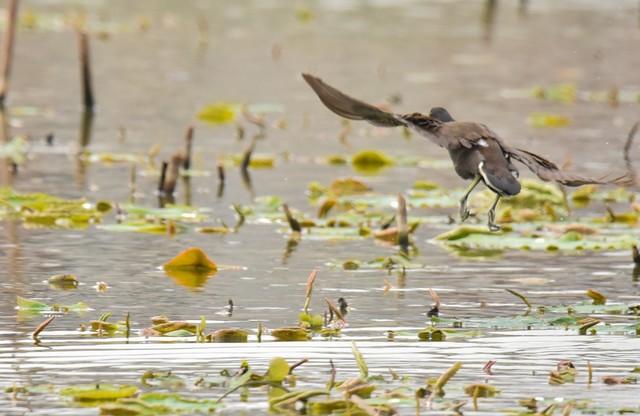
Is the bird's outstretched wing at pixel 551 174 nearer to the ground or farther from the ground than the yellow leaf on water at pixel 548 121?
nearer to the ground

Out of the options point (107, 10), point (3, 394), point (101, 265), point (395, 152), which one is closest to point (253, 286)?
point (101, 265)

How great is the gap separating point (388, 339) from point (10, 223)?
3.86 meters

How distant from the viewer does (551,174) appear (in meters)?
6.56

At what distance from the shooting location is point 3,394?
5738 millimetres

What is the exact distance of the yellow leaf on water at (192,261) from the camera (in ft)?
28.1

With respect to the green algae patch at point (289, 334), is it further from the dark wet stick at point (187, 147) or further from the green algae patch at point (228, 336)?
the dark wet stick at point (187, 147)

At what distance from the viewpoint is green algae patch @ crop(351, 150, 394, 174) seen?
42.1ft

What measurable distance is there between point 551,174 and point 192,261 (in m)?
2.64

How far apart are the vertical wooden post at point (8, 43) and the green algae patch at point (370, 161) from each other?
3.88 m

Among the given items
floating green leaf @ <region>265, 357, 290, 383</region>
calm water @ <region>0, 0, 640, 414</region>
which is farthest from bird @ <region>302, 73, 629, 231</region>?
floating green leaf @ <region>265, 357, 290, 383</region>

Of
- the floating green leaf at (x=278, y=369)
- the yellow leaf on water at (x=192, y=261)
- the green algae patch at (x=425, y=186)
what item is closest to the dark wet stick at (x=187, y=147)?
the green algae patch at (x=425, y=186)

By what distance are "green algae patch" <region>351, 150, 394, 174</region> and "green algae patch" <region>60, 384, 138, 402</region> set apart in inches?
284

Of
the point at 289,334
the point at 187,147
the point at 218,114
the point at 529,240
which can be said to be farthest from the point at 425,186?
the point at 289,334

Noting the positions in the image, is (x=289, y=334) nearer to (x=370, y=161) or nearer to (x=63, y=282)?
(x=63, y=282)
